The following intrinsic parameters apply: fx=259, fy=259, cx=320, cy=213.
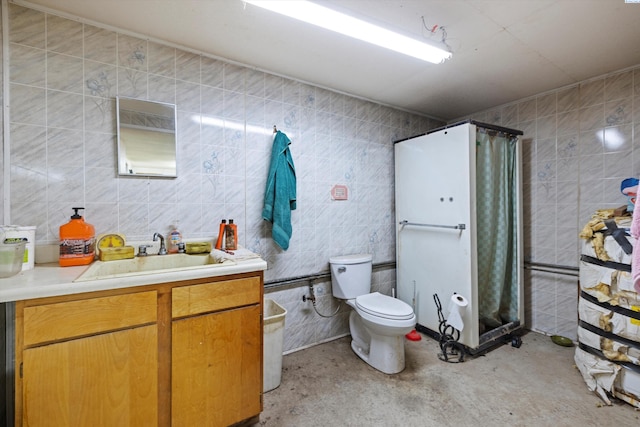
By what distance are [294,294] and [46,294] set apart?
4.96 ft

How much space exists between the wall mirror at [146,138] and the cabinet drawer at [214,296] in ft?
2.87

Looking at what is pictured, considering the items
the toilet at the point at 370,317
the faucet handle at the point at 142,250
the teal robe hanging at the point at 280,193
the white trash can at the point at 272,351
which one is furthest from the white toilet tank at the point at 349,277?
the faucet handle at the point at 142,250

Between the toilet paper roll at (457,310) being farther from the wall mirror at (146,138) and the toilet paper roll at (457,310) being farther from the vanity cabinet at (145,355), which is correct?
the wall mirror at (146,138)

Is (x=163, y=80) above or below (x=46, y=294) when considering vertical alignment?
above

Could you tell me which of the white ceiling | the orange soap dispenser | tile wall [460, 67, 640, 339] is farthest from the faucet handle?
tile wall [460, 67, 640, 339]

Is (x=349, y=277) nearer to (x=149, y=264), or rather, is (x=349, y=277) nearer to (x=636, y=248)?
(x=149, y=264)

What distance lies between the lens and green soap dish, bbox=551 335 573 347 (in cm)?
222

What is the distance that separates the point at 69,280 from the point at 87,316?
17 cm

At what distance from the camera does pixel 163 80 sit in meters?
1.71

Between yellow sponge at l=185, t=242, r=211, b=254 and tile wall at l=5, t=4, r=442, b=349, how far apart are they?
144 millimetres

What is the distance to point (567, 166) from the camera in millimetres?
2314

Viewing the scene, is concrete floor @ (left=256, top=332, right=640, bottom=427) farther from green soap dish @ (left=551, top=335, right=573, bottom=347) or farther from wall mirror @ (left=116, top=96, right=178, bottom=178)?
wall mirror @ (left=116, top=96, right=178, bottom=178)

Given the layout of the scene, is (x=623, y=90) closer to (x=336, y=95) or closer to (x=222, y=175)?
(x=336, y=95)

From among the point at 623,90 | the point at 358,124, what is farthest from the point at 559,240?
the point at 358,124
